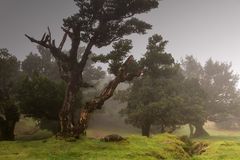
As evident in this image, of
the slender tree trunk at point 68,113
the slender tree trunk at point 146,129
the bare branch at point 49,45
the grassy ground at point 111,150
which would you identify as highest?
the bare branch at point 49,45

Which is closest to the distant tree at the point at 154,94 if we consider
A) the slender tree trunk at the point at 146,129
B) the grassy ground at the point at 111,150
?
the slender tree trunk at the point at 146,129

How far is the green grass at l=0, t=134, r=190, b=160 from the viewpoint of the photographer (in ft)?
62.5

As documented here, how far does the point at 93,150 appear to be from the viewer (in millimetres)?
21141

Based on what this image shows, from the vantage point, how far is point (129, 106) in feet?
134

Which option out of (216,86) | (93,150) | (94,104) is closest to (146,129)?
(94,104)

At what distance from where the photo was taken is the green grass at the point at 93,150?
1905 cm

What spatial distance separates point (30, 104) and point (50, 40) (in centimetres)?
987

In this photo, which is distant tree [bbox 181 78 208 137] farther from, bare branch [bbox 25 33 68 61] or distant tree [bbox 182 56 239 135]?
bare branch [bbox 25 33 68 61]

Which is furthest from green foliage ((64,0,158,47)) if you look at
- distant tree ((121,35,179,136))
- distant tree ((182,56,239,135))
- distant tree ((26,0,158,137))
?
distant tree ((182,56,239,135))

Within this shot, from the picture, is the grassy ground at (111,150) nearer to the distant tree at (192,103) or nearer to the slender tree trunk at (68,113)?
the slender tree trunk at (68,113)

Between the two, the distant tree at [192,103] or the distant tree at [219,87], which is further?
the distant tree at [219,87]

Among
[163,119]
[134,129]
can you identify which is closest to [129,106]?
[163,119]

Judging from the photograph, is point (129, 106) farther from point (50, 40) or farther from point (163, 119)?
point (50, 40)

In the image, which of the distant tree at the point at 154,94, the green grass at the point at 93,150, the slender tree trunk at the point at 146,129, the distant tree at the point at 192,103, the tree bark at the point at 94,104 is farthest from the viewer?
the distant tree at the point at 192,103
